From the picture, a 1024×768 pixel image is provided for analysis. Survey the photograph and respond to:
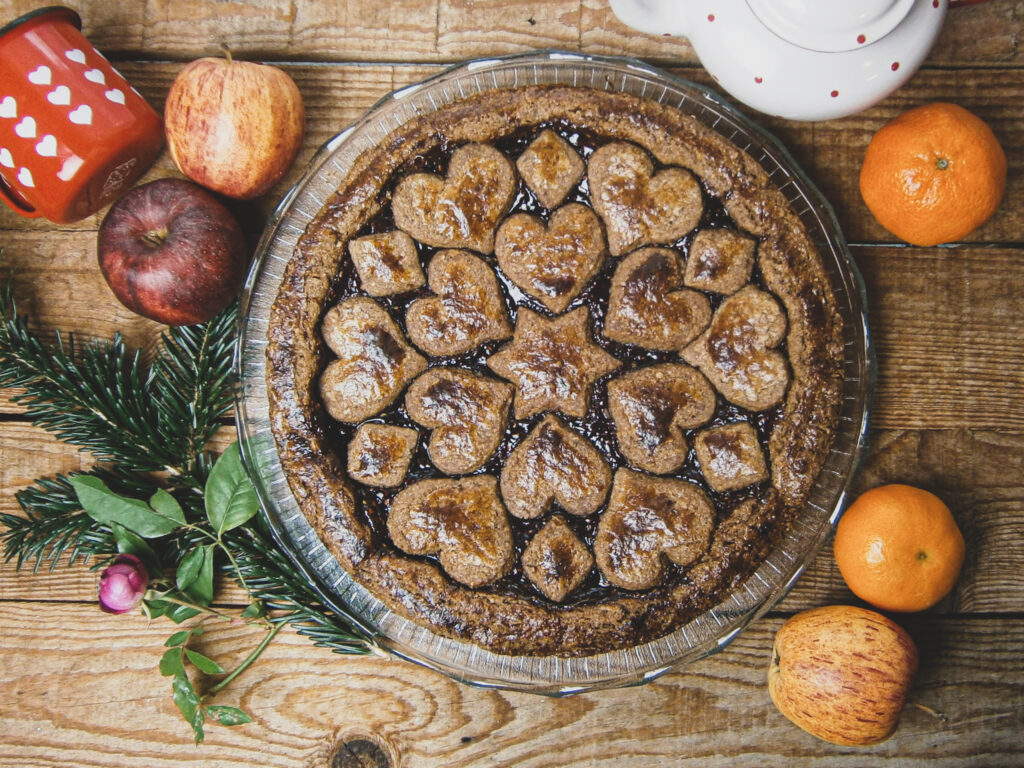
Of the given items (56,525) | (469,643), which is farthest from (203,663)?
(469,643)

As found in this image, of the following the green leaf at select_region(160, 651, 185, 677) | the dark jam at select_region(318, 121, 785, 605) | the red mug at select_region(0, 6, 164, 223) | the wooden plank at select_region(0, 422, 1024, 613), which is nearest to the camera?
the red mug at select_region(0, 6, 164, 223)

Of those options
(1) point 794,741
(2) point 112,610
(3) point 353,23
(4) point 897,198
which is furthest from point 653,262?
(2) point 112,610

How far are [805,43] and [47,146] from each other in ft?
5.82

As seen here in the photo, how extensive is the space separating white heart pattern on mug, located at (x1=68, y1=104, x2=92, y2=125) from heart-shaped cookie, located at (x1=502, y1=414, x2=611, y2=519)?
1349 mm

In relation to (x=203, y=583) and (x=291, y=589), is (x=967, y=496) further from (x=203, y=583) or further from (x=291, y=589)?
(x=203, y=583)

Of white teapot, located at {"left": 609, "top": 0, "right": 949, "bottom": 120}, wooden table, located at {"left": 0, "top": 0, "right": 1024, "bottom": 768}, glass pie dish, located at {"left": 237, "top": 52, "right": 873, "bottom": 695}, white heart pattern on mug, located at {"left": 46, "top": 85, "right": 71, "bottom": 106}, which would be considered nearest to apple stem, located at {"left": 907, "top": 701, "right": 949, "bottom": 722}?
wooden table, located at {"left": 0, "top": 0, "right": 1024, "bottom": 768}

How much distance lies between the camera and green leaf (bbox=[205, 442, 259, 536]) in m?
1.98

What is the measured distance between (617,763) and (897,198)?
174cm

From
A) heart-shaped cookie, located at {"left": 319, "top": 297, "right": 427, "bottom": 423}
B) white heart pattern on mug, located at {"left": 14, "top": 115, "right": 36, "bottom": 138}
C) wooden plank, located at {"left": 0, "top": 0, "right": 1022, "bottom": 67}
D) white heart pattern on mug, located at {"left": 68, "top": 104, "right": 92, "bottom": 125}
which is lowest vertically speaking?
heart-shaped cookie, located at {"left": 319, "top": 297, "right": 427, "bottom": 423}

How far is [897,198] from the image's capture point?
6.21 ft

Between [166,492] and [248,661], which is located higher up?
[166,492]

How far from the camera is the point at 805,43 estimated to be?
1.56m

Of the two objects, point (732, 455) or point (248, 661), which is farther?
point (248, 661)

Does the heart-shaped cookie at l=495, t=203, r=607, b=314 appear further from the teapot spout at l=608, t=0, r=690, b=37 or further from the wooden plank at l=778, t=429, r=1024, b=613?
the wooden plank at l=778, t=429, r=1024, b=613
